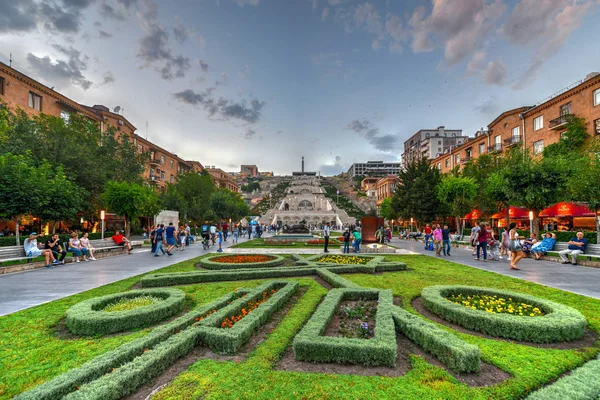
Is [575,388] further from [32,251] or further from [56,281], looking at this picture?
[32,251]

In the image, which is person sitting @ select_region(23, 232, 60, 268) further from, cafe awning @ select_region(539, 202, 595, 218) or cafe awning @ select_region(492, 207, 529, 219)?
cafe awning @ select_region(492, 207, 529, 219)

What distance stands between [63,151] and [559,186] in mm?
38745

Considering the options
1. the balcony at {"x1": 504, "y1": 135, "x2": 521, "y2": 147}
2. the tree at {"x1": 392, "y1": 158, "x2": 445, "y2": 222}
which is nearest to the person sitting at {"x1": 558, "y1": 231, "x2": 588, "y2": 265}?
the tree at {"x1": 392, "y1": 158, "x2": 445, "y2": 222}

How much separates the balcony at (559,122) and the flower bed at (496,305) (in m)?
33.4

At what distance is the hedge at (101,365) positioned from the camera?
3.39m

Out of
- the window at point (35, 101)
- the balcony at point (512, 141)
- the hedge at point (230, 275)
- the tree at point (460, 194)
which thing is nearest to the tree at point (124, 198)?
the window at point (35, 101)

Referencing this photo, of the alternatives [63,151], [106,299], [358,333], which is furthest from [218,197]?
[358,333]

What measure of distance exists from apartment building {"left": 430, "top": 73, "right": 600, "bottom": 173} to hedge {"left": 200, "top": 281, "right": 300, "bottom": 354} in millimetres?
35937

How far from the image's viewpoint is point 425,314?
263 inches

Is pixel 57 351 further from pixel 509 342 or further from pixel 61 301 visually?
pixel 509 342

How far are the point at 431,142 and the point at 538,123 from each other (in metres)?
57.8

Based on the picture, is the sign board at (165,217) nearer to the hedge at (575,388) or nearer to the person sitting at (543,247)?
the person sitting at (543,247)

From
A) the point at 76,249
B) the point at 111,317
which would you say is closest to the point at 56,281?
the point at 76,249

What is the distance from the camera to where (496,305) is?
6.84 meters
